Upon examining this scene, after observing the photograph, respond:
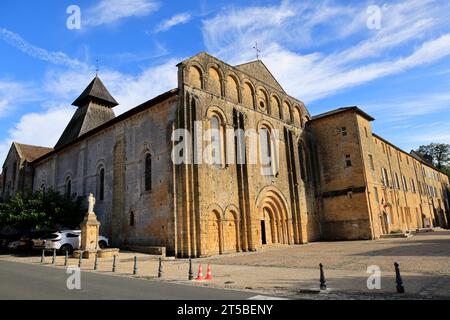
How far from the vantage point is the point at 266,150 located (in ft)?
85.6

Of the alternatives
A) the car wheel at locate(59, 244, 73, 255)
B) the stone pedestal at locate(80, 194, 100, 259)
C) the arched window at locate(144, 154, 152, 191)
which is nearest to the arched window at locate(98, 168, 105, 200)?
the arched window at locate(144, 154, 152, 191)

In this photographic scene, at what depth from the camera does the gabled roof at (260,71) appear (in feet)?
87.0

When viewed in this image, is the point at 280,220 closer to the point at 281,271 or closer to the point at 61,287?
the point at 281,271

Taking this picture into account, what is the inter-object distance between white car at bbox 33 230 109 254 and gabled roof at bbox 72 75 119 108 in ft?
76.5

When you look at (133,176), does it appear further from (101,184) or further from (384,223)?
(384,223)

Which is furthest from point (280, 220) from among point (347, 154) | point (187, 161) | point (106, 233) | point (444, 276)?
point (444, 276)

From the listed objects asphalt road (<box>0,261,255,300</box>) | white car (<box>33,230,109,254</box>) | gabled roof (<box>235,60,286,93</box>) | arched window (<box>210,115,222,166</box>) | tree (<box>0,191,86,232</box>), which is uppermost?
gabled roof (<box>235,60,286,93</box>)

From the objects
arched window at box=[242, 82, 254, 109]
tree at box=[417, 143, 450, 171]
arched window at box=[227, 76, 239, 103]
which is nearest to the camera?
arched window at box=[227, 76, 239, 103]

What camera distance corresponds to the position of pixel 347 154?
2873cm

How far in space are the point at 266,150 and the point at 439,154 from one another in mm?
60730

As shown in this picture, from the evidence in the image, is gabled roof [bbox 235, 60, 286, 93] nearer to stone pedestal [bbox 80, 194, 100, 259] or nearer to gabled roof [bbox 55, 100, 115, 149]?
stone pedestal [bbox 80, 194, 100, 259]

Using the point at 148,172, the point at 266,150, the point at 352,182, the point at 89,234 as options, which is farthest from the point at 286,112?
the point at 89,234

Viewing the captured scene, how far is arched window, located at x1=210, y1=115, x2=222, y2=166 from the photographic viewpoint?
21.2 metres

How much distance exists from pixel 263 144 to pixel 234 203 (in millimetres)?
6532
